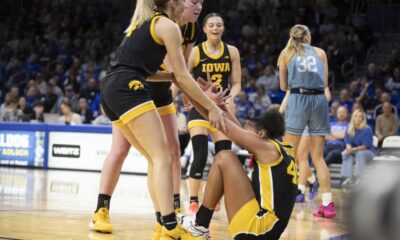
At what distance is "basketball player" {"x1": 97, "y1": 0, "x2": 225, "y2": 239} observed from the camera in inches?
187

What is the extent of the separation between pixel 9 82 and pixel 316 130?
15384 mm

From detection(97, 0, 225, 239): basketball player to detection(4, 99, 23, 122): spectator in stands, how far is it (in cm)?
1210

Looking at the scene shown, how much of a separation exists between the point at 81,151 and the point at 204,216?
32.0ft

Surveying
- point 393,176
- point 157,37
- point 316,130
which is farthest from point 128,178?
point 393,176

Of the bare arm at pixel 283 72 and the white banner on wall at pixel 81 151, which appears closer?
the bare arm at pixel 283 72

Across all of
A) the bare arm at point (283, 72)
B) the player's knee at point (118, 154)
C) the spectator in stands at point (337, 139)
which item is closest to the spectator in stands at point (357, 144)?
the spectator in stands at point (337, 139)

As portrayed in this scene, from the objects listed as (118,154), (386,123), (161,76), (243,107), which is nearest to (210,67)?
(118,154)

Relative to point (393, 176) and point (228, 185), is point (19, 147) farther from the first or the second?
point (393, 176)

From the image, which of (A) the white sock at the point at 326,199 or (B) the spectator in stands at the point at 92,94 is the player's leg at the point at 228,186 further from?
(B) the spectator in stands at the point at 92,94

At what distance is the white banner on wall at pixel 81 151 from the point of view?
548 inches

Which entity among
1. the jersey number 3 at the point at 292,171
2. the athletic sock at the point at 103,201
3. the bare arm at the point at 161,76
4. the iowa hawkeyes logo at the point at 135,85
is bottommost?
the athletic sock at the point at 103,201

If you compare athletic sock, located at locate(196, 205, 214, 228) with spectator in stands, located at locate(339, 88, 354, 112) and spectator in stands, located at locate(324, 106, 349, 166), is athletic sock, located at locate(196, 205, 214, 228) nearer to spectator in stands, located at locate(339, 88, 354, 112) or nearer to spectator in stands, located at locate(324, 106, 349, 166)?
spectator in stands, located at locate(324, 106, 349, 166)

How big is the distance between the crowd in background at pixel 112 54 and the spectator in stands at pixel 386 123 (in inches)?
0.7

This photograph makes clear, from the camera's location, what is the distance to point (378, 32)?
20016 mm
